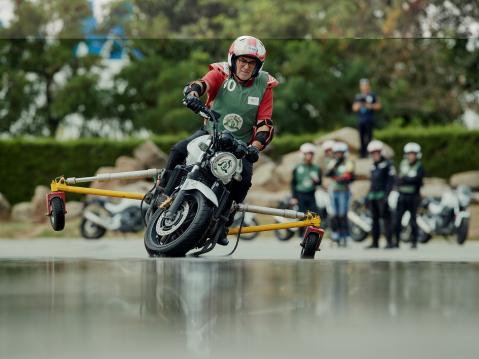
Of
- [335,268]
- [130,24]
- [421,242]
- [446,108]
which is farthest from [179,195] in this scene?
[446,108]

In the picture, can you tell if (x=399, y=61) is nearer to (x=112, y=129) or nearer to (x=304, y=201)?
(x=112, y=129)

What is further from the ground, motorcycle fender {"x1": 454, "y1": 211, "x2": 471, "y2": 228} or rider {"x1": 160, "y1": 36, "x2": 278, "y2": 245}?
rider {"x1": 160, "y1": 36, "x2": 278, "y2": 245}

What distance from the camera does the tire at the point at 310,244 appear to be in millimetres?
9602

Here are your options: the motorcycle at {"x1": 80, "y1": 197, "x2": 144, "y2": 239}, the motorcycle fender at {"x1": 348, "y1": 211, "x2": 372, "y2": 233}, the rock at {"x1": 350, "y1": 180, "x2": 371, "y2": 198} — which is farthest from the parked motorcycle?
the rock at {"x1": 350, "y1": 180, "x2": 371, "y2": 198}

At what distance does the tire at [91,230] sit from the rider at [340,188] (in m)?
5.43

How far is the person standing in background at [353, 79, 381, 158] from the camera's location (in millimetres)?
25781

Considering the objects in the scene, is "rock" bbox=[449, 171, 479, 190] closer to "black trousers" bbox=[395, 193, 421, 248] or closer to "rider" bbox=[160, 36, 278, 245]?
"black trousers" bbox=[395, 193, 421, 248]

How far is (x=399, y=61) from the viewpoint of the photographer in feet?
117

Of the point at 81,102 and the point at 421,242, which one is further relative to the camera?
the point at 81,102

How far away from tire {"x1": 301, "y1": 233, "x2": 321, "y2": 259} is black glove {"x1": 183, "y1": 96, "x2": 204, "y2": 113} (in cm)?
161

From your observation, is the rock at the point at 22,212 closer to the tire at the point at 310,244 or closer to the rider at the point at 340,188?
the rider at the point at 340,188

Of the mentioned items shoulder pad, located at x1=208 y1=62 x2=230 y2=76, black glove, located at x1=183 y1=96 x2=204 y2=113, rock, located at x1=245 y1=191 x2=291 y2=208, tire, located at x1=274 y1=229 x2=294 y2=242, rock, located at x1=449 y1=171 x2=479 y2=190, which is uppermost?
shoulder pad, located at x1=208 y1=62 x2=230 y2=76

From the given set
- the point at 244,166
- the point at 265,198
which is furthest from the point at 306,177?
the point at 244,166

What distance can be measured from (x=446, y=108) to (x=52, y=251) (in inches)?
792
